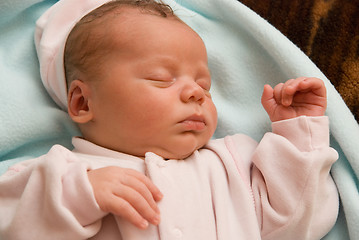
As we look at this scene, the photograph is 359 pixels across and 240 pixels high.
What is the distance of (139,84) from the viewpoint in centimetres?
125

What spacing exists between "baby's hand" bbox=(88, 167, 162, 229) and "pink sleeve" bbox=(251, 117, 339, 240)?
13.8 inches

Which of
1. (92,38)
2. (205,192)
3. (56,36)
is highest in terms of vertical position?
(92,38)

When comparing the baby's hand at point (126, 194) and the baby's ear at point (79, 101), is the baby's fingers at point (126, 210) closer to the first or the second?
the baby's hand at point (126, 194)

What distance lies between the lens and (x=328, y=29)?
169 cm

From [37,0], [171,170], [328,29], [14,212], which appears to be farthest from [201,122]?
[37,0]

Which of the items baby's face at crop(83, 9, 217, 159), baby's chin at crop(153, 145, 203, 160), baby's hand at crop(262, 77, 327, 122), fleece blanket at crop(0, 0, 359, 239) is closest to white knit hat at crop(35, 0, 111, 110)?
fleece blanket at crop(0, 0, 359, 239)

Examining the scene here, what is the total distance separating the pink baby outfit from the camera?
106 centimetres

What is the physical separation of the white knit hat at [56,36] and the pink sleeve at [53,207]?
44cm

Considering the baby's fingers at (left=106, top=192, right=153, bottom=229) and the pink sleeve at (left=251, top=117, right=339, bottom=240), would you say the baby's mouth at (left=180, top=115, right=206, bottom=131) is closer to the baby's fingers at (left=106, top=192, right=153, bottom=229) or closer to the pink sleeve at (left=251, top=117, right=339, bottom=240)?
the pink sleeve at (left=251, top=117, right=339, bottom=240)

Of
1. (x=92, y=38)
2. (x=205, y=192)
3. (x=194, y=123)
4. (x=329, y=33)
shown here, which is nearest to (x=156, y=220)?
(x=205, y=192)

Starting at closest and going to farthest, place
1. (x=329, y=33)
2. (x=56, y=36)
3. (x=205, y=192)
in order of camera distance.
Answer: (x=205, y=192)
(x=56, y=36)
(x=329, y=33)

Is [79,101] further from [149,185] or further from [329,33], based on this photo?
[329,33]

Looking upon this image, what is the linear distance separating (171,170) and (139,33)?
414mm

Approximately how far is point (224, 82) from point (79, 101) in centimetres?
58
